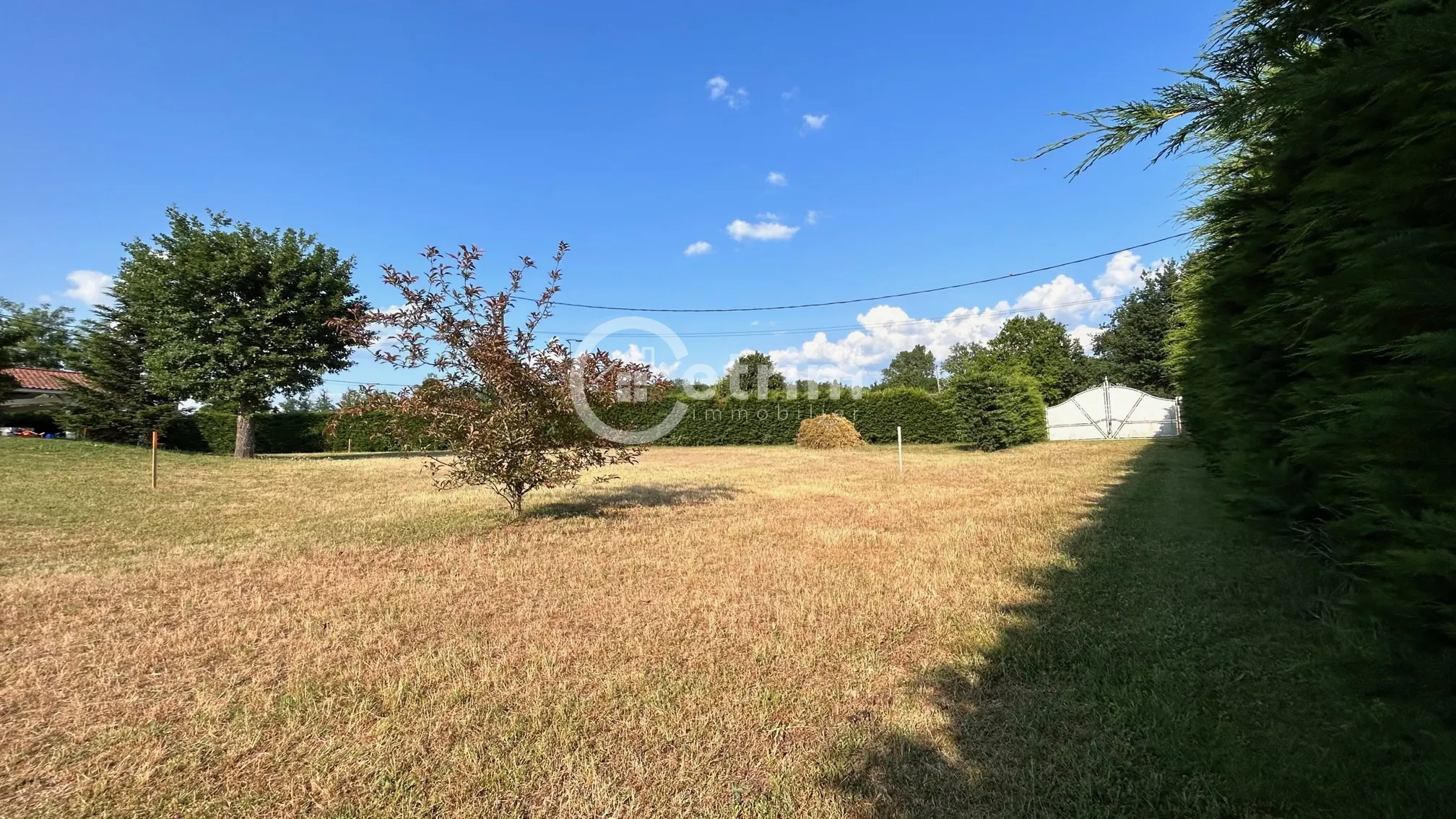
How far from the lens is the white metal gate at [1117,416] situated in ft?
82.5

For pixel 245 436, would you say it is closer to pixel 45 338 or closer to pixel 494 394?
pixel 494 394

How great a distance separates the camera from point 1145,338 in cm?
3553

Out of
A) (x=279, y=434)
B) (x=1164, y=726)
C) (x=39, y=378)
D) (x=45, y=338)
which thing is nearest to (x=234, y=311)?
(x=279, y=434)

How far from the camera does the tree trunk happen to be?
17266 mm

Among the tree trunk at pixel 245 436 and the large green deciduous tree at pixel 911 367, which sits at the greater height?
the large green deciduous tree at pixel 911 367

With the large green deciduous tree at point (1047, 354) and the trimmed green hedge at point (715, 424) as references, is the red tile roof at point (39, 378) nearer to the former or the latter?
the trimmed green hedge at point (715, 424)

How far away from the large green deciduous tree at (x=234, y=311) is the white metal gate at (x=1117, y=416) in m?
27.0

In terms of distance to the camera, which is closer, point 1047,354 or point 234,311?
point 234,311

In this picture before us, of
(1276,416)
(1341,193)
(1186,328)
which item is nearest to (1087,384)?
(1186,328)

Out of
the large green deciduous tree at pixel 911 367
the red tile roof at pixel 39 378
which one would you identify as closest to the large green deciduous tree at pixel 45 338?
the red tile roof at pixel 39 378

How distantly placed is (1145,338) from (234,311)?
43.5 meters

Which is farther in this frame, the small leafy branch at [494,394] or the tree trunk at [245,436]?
the tree trunk at [245,436]

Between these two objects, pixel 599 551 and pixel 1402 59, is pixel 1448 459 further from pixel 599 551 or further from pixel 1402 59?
pixel 599 551

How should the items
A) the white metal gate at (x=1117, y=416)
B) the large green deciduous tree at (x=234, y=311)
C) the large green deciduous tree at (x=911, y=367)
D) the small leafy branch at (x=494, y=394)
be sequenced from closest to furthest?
the small leafy branch at (x=494, y=394) → the large green deciduous tree at (x=234, y=311) → the white metal gate at (x=1117, y=416) → the large green deciduous tree at (x=911, y=367)
